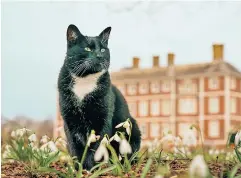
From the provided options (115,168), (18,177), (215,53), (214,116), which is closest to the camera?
(115,168)

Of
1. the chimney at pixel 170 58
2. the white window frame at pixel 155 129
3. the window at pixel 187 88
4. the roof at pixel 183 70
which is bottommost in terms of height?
the white window frame at pixel 155 129

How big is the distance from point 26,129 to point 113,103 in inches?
36.8

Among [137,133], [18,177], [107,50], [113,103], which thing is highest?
[107,50]

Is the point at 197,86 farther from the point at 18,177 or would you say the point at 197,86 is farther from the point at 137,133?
the point at 18,177

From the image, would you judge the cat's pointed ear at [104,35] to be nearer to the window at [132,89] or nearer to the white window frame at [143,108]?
the white window frame at [143,108]

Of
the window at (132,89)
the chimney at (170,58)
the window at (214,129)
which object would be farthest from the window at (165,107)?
the chimney at (170,58)

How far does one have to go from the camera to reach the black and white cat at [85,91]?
13.6ft

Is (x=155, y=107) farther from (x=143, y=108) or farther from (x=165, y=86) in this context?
(x=143, y=108)

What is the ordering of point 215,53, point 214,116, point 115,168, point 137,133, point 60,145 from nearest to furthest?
point 115,168 < point 137,133 < point 60,145 < point 215,53 < point 214,116

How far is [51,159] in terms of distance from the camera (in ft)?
13.9

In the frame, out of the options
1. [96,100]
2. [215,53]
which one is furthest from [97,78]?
[215,53]

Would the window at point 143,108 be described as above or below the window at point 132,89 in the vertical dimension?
below

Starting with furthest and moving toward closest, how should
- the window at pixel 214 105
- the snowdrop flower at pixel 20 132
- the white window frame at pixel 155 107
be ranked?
the white window frame at pixel 155 107
the window at pixel 214 105
the snowdrop flower at pixel 20 132

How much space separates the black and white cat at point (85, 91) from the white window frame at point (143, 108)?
7.95 ft
